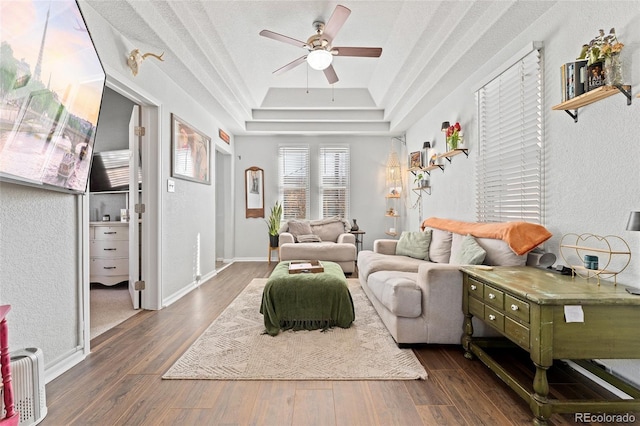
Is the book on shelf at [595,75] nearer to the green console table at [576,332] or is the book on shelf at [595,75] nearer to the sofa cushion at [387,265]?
the green console table at [576,332]

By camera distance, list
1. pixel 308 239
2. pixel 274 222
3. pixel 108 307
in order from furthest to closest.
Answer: pixel 274 222
pixel 308 239
pixel 108 307

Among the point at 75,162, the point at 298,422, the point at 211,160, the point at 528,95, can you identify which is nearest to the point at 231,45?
the point at 211,160

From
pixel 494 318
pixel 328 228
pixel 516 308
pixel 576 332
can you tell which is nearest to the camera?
pixel 576 332

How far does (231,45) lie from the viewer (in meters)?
3.62

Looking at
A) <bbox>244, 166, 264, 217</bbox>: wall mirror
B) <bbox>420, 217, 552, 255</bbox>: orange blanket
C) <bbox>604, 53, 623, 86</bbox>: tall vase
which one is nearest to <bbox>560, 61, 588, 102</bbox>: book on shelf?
<bbox>604, 53, 623, 86</bbox>: tall vase

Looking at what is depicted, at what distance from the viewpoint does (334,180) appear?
6.33m

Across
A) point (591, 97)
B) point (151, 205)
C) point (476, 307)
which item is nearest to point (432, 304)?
point (476, 307)

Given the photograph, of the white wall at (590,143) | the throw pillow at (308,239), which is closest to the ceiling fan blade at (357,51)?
the white wall at (590,143)

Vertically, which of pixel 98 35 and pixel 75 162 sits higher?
pixel 98 35

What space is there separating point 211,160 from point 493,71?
3.99m

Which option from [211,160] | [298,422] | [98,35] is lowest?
[298,422]

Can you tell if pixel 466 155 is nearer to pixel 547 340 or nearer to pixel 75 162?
pixel 547 340

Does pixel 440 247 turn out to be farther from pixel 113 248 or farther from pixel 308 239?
pixel 113 248

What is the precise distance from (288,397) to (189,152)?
336 centimetres
